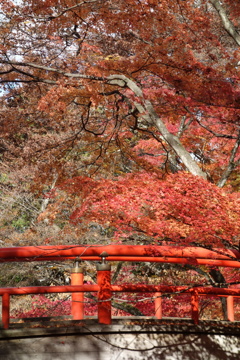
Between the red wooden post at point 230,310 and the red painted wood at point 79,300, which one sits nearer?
the red painted wood at point 79,300

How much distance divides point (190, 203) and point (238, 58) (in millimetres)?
4735

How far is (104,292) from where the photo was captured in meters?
4.61

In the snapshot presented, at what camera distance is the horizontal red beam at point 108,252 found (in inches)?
180

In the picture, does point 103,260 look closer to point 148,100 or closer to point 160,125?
point 160,125

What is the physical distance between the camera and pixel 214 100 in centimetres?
838

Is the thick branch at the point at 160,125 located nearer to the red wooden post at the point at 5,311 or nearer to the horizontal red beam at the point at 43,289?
the horizontal red beam at the point at 43,289

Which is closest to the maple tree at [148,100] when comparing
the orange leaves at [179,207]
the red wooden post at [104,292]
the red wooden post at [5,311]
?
the orange leaves at [179,207]

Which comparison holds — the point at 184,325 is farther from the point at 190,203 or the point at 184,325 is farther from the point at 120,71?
the point at 120,71

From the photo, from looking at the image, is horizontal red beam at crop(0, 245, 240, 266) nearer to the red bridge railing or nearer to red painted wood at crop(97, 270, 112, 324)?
the red bridge railing

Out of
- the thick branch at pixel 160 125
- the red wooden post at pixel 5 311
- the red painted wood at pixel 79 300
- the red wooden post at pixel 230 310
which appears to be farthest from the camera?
the thick branch at pixel 160 125

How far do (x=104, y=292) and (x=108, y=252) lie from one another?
1.51 feet

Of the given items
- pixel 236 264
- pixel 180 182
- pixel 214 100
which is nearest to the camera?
pixel 236 264

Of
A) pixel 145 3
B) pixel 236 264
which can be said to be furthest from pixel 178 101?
pixel 236 264

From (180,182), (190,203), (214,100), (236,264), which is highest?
(214,100)
